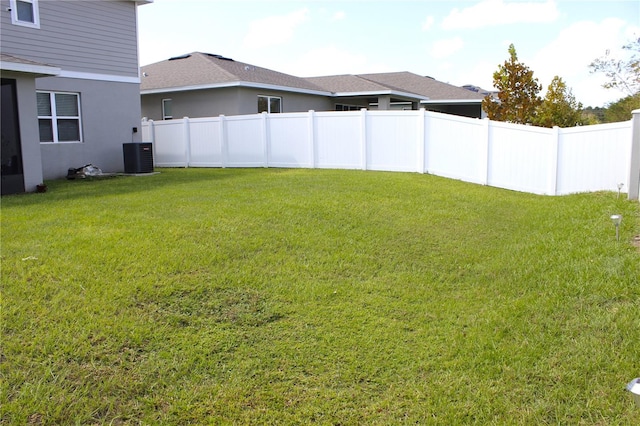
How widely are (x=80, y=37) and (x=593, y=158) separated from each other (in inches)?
518

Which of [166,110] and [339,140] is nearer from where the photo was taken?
[339,140]

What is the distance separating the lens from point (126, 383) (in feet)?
11.6

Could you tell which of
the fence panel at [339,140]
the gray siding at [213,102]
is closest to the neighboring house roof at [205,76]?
the gray siding at [213,102]

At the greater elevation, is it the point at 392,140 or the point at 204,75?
the point at 204,75

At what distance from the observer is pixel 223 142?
643 inches

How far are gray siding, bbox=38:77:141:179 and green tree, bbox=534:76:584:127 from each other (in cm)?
1610

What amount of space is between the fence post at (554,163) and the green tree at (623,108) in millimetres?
13229

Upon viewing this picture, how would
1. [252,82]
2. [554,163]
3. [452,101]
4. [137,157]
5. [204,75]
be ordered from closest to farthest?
[554,163], [137,157], [252,82], [204,75], [452,101]

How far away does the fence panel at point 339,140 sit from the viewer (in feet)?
47.1

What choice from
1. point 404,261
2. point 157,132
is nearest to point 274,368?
point 404,261

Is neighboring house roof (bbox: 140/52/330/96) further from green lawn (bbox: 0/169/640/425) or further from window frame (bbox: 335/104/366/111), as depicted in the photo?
green lawn (bbox: 0/169/640/425)

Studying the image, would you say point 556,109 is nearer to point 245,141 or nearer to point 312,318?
point 245,141

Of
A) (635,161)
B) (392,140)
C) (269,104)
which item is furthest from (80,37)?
(635,161)

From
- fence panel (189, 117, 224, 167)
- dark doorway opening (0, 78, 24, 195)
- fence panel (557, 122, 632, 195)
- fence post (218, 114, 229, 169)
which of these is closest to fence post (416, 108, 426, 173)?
fence panel (557, 122, 632, 195)
